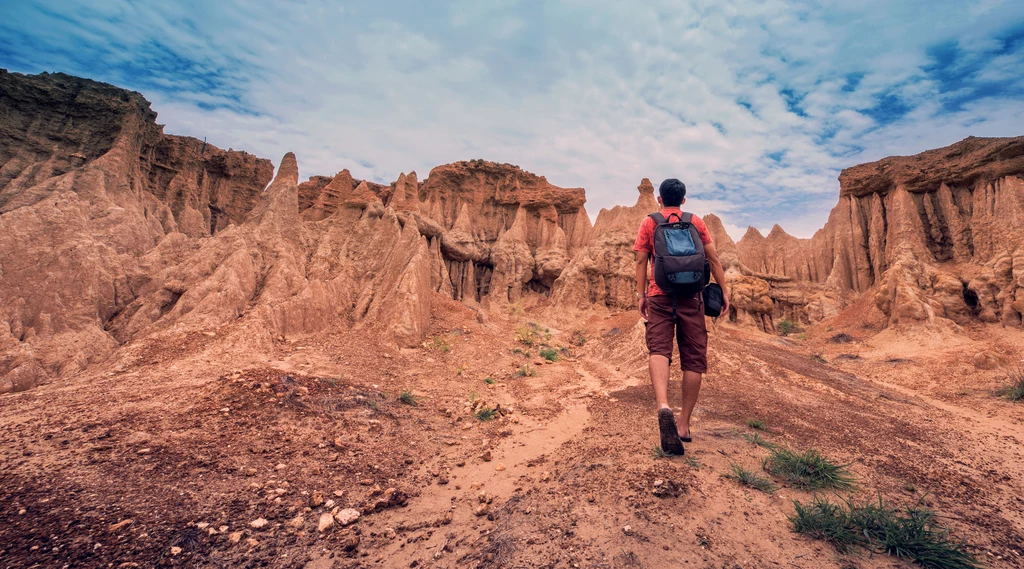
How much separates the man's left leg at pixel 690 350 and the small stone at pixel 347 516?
120 inches

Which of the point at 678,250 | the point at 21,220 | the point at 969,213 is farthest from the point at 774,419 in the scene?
Result: the point at 969,213

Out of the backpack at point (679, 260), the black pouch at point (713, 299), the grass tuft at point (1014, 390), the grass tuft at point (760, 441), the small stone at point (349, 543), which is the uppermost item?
the backpack at point (679, 260)

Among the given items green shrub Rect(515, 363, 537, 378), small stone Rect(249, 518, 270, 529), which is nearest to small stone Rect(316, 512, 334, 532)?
small stone Rect(249, 518, 270, 529)

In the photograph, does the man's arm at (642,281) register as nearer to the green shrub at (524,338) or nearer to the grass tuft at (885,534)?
the grass tuft at (885,534)

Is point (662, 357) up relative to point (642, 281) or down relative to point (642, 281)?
down

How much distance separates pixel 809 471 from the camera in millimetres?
3180

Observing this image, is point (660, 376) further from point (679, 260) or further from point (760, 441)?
point (760, 441)

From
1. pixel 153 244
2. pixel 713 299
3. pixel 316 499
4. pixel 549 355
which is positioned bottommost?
pixel 549 355

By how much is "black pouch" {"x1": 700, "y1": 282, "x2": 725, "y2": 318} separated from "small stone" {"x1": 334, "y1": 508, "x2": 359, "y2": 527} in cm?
378

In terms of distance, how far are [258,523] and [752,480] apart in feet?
12.5

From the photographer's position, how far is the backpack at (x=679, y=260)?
3.58 metres

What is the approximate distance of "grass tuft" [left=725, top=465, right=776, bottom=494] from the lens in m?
2.89

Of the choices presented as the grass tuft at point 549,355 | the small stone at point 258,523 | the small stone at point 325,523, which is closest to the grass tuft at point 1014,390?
the grass tuft at point 549,355

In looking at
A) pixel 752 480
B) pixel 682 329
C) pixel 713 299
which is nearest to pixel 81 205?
pixel 682 329
